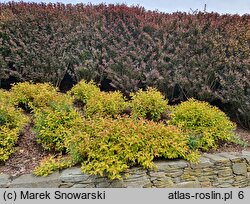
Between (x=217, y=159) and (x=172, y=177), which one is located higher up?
(x=217, y=159)

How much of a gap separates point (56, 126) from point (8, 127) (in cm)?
67

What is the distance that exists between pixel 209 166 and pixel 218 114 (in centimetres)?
104

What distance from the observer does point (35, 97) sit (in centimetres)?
554

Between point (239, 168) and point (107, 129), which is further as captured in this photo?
point (239, 168)

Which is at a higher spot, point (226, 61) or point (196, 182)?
point (226, 61)

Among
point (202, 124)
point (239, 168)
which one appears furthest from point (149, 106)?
point (239, 168)

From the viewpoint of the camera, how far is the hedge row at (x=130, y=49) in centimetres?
611

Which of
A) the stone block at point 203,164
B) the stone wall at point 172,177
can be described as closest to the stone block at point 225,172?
the stone wall at point 172,177

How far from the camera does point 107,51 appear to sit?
6.52m

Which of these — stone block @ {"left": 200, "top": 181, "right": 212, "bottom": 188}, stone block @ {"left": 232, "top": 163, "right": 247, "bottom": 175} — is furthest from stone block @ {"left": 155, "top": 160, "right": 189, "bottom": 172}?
stone block @ {"left": 232, "top": 163, "right": 247, "bottom": 175}

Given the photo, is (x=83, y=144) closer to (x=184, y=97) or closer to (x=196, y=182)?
(x=196, y=182)

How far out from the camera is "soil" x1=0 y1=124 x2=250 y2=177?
172 inches

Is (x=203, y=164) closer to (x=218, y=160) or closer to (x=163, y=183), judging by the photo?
(x=218, y=160)

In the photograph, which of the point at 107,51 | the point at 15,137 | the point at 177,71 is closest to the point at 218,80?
the point at 177,71
